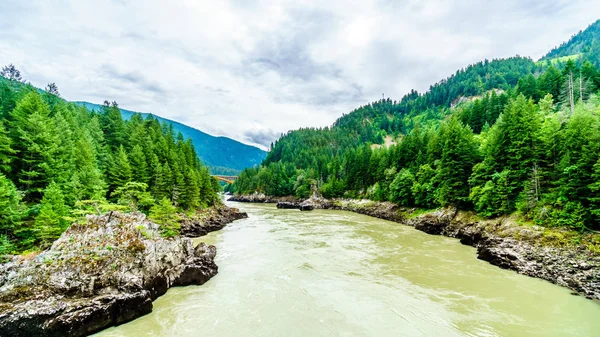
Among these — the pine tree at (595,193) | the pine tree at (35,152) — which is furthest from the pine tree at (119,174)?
the pine tree at (595,193)

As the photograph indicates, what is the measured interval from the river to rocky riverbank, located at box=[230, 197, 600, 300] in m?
1.10

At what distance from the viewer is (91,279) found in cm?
1280

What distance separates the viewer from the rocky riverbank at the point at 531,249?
16.9m

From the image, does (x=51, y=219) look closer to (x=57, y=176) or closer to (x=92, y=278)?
(x=92, y=278)

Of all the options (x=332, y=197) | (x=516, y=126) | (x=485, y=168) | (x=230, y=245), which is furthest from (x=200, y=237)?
(x=332, y=197)

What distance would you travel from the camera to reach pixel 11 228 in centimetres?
1703

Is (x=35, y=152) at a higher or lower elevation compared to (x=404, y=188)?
higher

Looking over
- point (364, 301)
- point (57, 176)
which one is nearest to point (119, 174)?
point (57, 176)

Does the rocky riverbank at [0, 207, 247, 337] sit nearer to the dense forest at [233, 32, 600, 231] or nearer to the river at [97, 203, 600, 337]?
the river at [97, 203, 600, 337]

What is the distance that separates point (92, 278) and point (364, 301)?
14466mm

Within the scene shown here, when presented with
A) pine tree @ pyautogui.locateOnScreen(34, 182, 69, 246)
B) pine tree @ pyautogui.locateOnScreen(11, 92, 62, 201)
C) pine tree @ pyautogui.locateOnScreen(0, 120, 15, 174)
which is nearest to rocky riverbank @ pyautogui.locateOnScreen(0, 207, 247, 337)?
pine tree @ pyautogui.locateOnScreen(34, 182, 69, 246)

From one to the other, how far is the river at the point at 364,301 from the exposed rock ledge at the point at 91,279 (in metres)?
0.93

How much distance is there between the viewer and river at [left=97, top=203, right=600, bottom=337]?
→ 12.1m

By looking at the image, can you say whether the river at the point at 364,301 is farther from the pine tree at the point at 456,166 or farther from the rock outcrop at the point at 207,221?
the pine tree at the point at 456,166
